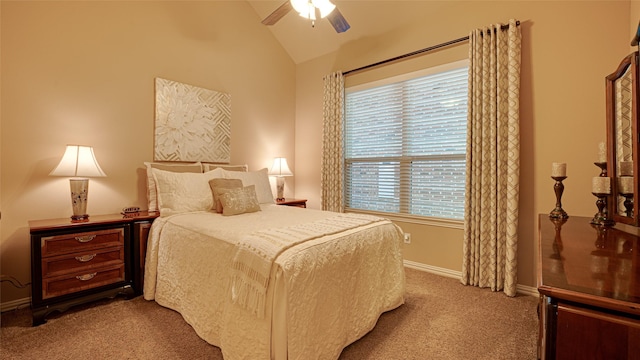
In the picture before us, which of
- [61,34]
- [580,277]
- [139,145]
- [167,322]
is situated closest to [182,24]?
[61,34]

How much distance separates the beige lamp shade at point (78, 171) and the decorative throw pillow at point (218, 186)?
3.12ft

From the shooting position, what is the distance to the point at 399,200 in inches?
142

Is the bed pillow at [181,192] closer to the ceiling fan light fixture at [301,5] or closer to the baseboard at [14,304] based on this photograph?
the baseboard at [14,304]

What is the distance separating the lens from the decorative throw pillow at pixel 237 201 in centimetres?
266

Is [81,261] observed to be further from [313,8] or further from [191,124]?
[313,8]

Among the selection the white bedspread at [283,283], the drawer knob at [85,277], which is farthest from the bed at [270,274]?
the drawer knob at [85,277]

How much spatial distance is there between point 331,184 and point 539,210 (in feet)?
7.91

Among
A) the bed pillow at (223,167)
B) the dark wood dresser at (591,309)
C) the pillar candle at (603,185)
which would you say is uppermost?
the bed pillow at (223,167)

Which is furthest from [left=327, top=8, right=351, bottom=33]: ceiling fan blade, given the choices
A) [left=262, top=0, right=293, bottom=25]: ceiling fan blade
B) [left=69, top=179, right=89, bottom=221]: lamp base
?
[left=69, top=179, right=89, bottom=221]: lamp base

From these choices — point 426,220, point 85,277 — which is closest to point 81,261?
point 85,277

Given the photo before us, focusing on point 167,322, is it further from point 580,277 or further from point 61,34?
point 61,34

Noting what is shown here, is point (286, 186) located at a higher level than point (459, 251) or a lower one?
higher

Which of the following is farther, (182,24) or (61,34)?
(182,24)

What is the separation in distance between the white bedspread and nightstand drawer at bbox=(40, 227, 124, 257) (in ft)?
0.89
